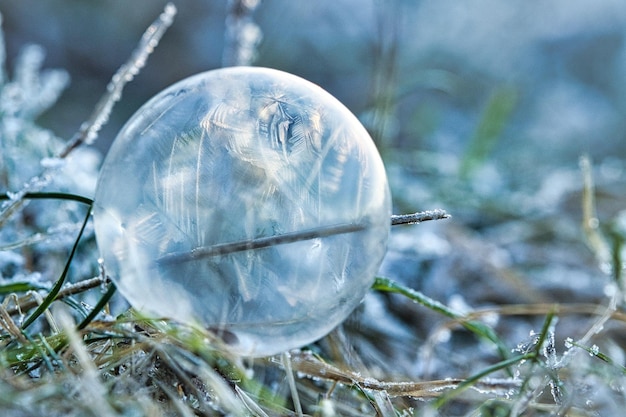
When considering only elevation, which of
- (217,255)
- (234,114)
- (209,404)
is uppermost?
(234,114)

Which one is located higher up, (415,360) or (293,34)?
(293,34)

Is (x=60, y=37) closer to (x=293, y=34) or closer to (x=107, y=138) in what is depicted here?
(x=107, y=138)

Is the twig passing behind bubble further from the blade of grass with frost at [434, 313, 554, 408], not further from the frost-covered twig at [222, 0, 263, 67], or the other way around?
the frost-covered twig at [222, 0, 263, 67]

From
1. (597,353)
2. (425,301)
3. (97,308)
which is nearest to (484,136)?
(425,301)

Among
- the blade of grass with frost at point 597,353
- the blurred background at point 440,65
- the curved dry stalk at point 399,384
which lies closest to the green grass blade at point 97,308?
the curved dry stalk at point 399,384

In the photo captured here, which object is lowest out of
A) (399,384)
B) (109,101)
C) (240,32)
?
(399,384)

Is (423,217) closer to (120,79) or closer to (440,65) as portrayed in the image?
(120,79)

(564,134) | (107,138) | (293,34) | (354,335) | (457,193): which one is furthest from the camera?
(293,34)

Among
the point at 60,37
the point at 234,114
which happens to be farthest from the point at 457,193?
the point at 60,37
